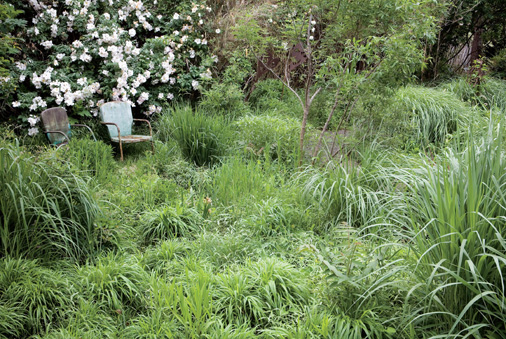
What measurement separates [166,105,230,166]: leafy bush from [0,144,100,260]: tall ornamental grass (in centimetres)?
213

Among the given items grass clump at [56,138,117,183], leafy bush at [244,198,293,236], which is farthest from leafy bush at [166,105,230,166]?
leafy bush at [244,198,293,236]

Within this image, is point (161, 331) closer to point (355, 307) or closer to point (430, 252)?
point (355, 307)

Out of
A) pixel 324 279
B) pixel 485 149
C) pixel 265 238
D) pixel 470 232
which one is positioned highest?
pixel 485 149

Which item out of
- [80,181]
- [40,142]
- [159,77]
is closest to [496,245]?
[80,181]

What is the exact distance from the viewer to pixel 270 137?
5.61 metres

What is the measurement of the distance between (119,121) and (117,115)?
0.30 feet

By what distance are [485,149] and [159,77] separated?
5742mm

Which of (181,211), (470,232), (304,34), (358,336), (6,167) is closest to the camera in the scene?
(470,232)

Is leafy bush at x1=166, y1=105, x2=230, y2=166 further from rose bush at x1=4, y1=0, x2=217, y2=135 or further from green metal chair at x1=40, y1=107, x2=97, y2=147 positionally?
rose bush at x1=4, y1=0, x2=217, y2=135

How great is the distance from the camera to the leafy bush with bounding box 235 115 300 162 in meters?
5.37

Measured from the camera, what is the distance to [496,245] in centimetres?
213

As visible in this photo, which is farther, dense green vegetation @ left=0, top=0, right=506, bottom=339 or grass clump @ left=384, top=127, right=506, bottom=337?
dense green vegetation @ left=0, top=0, right=506, bottom=339

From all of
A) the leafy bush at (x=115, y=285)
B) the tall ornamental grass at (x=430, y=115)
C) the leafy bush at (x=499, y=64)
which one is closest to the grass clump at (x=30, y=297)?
the leafy bush at (x=115, y=285)

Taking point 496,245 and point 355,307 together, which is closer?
point 496,245
